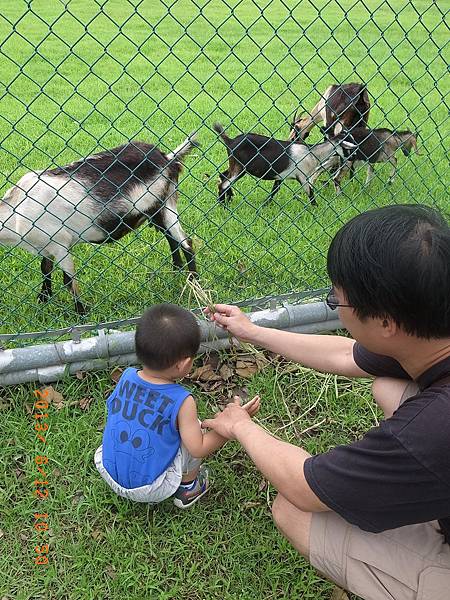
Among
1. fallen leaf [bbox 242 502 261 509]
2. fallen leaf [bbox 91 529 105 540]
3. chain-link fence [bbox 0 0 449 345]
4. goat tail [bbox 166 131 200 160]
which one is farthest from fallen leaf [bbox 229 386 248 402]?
goat tail [bbox 166 131 200 160]

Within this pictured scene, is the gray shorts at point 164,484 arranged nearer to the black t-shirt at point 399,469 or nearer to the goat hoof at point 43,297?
the black t-shirt at point 399,469

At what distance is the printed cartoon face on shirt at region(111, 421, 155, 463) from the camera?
85.9 inches

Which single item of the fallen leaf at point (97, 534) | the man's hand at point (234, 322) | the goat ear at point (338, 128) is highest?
the goat ear at point (338, 128)

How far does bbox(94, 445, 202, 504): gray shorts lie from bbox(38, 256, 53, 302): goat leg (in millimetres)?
1457

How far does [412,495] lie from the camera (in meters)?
1.39

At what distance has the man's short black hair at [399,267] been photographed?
1.34m

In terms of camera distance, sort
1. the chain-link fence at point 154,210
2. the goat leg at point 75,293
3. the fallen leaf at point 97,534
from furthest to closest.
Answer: the goat leg at point 75,293
the chain-link fence at point 154,210
the fallen leaf at point 97,534

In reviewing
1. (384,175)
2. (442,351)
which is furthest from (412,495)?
(384,175)

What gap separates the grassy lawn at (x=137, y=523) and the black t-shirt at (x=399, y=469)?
821mm

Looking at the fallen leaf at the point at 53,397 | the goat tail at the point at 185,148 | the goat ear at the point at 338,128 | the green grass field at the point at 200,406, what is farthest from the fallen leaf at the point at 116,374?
the goat ear at the point at 338,128

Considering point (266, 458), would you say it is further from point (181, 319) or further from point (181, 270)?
point (181, 270)

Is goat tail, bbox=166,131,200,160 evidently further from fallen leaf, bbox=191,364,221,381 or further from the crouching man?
the crouching man

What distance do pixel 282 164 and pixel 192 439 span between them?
3238 mm

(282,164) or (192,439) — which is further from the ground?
(282,164)
